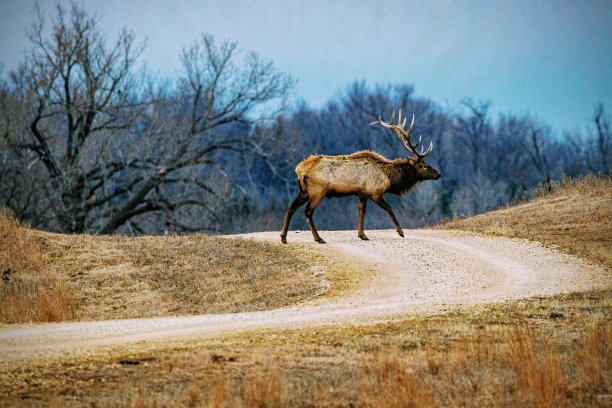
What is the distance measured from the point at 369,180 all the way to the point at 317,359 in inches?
433

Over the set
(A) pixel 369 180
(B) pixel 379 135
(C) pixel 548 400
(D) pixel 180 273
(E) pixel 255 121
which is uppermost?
(B) pixel 379 135

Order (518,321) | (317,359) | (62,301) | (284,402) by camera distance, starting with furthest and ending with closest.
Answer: (62,301) < (518,321) < (317,359) < (284,402)

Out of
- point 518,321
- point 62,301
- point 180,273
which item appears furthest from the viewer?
point 180,273

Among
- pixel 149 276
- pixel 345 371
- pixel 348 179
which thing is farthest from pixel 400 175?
pixel 345 371

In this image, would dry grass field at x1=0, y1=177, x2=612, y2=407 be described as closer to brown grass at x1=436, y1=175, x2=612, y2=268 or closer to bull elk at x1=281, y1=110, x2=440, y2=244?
brown grass at x1=436, y1=175, x2=612, y2=268

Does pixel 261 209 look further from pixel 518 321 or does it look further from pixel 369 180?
pixel 518 321

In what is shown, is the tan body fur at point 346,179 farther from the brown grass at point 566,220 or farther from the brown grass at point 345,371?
the brown grass at point 345,371

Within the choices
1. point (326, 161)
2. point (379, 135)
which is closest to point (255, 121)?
point (326, 161)

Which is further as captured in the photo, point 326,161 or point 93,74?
point 93,74

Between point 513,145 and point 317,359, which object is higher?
point 513,145

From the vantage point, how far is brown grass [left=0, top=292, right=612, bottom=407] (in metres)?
8.93

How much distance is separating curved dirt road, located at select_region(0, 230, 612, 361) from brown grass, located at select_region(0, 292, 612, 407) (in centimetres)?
90

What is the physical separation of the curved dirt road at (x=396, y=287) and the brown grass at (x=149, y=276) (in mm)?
1130

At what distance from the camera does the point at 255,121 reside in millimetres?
41688
